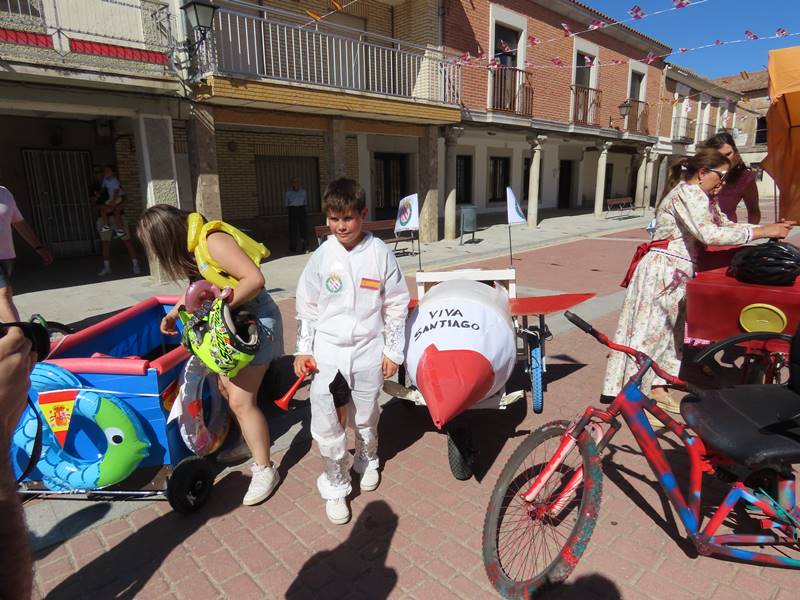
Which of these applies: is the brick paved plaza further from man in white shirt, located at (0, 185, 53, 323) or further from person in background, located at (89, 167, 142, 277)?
person in background, located at (89, 167, 142, 277)

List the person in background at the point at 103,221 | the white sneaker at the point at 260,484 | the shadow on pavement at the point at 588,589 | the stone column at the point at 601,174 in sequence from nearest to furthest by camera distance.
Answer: the shadow on pavement at the point at 588,589 → the white sneaker at the point at 260,484 → the person in background at the point at 103,221 → the stone column at the point at 601,174

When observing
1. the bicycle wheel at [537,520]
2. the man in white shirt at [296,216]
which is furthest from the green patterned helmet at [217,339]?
the man in white shirt at [296,216]

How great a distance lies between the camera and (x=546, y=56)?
17.1 m

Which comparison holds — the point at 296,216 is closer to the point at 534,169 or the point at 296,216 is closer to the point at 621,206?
the point at 534,169

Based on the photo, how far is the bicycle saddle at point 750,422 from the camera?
1.96 metres

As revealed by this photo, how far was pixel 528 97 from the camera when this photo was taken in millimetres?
16484

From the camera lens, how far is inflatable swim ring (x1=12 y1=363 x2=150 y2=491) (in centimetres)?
245

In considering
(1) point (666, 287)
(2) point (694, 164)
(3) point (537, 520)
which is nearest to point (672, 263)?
(1) point (666, 287)

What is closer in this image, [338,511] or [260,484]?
[338,511]

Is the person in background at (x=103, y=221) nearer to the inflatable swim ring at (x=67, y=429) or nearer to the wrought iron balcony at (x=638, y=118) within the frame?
the inflatable swim ring at (x=67, y=429)

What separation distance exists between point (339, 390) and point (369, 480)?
67 cm

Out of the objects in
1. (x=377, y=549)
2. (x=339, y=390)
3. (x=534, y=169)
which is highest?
(x=534, y=169)

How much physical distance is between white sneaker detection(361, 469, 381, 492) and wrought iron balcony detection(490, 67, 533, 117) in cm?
1431

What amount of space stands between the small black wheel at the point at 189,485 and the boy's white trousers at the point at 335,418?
24.8 inches
